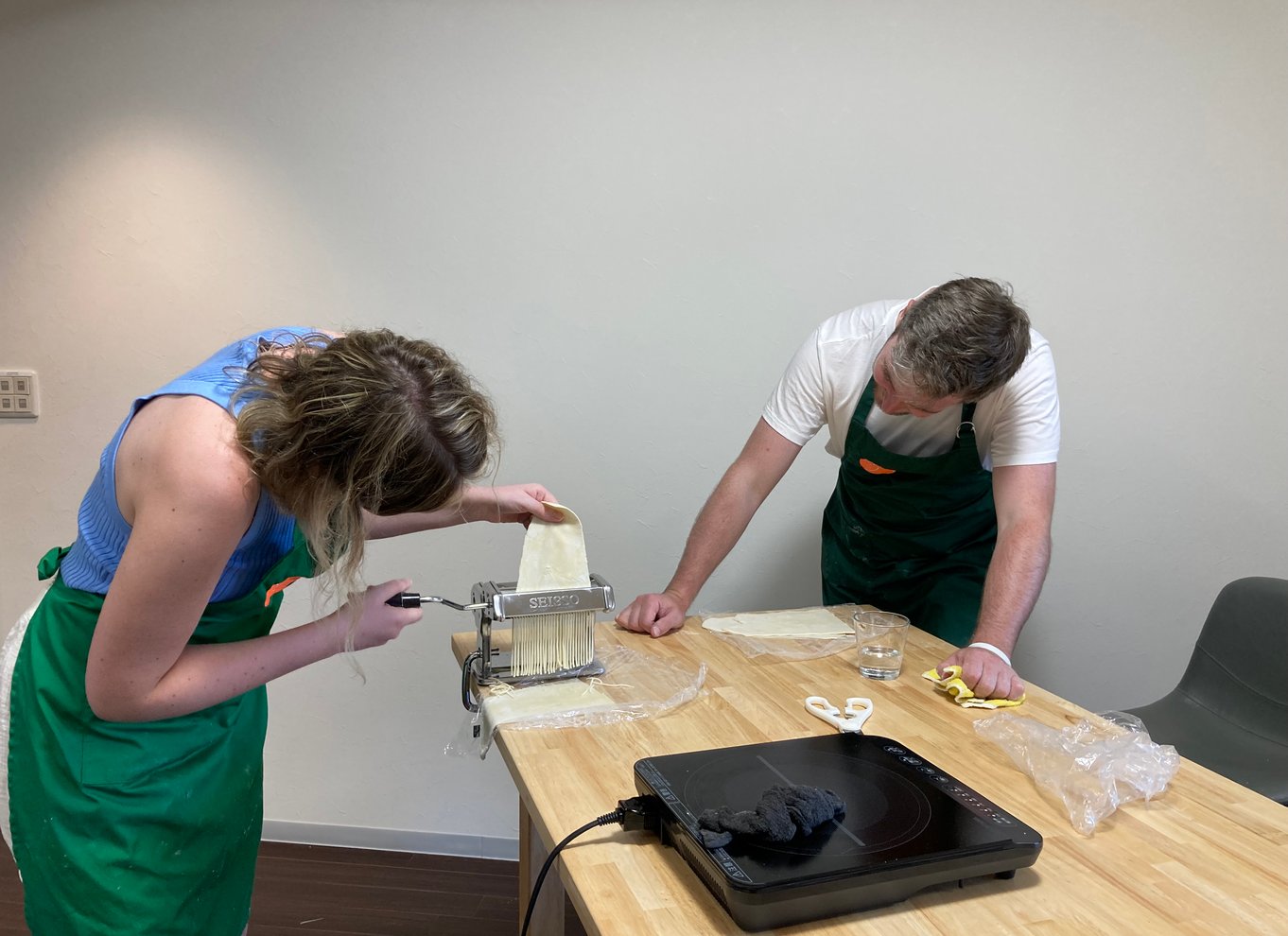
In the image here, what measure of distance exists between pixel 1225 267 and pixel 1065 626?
104 cm

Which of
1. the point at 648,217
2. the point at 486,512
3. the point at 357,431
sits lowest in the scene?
the point at 486,512

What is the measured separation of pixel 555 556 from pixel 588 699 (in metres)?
0.21

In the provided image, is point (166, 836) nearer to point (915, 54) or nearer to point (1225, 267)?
point (915, 54)

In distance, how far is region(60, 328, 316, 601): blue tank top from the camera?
40.2 inches

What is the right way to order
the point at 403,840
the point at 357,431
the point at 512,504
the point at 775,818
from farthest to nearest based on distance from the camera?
1. the point at 403,840
2. the point at 512,504
3. the point at 357,431
4. the point at 775,818

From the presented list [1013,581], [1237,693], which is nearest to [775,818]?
[1013,581]

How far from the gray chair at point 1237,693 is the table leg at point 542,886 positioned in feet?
3.77

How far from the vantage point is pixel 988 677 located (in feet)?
4.39

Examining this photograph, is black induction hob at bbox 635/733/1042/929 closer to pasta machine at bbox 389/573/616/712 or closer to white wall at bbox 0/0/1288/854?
pasta machine at bbox 389/573/616/712

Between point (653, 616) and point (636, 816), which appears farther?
point (653, 616)

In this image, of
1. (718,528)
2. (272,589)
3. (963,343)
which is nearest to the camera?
(272,589)

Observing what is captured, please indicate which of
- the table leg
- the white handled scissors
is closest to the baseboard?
the table leg

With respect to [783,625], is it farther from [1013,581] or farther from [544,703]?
[544,703]

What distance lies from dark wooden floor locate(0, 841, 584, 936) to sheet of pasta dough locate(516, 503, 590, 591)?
115cm
